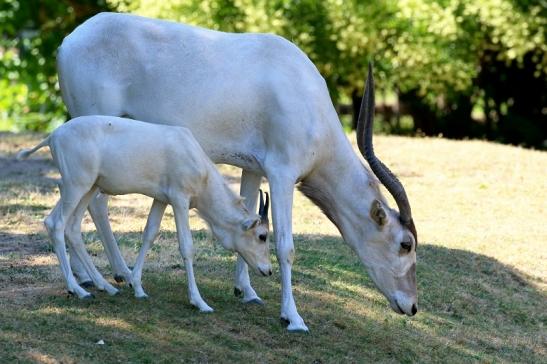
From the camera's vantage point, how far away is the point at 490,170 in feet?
53.5

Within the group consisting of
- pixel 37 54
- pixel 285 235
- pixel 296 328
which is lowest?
pixel 37 54

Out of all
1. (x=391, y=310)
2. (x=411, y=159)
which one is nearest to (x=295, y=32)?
(x=411, y=159)

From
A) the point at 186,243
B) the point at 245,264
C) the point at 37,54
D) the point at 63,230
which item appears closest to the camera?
the point at 63,230

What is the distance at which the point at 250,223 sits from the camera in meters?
8.07

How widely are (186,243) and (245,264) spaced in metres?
0.82

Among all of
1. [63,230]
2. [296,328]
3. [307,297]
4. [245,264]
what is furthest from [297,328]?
[63,230]

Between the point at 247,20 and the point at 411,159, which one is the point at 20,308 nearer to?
the point at 411,159

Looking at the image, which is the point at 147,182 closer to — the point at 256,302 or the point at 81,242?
the point at 81,242

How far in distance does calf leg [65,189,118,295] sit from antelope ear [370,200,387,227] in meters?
1.90

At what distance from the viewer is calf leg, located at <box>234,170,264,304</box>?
860 centimetres

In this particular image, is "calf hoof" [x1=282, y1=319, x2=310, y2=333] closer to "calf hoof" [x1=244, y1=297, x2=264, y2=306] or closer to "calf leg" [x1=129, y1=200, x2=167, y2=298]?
"calf hoof" [x1=244, y1=297, x2=264, y2=306]

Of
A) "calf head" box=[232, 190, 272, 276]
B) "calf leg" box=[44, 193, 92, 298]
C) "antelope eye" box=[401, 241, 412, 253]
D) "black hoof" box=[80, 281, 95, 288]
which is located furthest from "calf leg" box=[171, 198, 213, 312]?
"antelope eye" box=[401, 241, 412, 253]

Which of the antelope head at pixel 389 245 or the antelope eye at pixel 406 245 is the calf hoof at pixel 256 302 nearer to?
the antelope head at pixel 389 245

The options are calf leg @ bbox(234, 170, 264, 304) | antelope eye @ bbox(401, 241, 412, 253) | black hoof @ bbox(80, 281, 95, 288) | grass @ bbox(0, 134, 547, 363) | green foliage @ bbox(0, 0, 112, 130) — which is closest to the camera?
grass @ bbox(0, 134, 547, 363)
